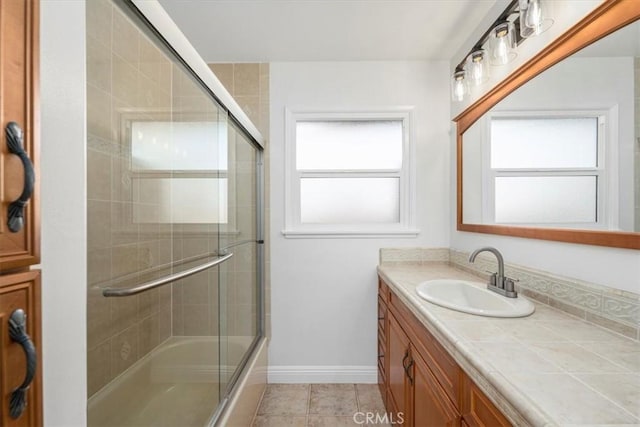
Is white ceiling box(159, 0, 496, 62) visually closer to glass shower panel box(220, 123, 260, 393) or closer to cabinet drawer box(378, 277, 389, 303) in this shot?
glass shower panel box(220, 123, 260, 393)

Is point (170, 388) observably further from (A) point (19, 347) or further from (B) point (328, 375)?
(B) point (328, 375)

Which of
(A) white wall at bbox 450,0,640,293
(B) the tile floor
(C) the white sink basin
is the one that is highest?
(A) white wall at bbox 450,0,640,293

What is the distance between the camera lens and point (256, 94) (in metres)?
2.26

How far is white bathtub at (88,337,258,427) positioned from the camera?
97 centimetres

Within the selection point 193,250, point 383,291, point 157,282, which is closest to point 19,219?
point 157,282

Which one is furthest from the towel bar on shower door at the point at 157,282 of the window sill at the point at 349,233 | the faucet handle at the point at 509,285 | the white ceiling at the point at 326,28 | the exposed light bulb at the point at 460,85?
the exposed light bulb at the point at 460,85

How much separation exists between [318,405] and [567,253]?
67.6 inches

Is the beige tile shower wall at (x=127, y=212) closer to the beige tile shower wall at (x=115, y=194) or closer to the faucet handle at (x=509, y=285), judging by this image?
the beige tile shower wall at (x=115, y=194)

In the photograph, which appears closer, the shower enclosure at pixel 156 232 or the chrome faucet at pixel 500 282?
the shower enclosure at pixel 156 232

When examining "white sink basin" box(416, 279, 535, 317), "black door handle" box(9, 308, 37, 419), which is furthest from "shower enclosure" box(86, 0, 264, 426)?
"white sink basin" box(416, 279, 535, 317)

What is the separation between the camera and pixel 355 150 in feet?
7.67

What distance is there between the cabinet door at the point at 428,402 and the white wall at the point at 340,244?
3.27 feet

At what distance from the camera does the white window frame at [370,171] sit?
87.9 inches

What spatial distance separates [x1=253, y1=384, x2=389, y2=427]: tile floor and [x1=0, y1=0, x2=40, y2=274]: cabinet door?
5.93 ft
